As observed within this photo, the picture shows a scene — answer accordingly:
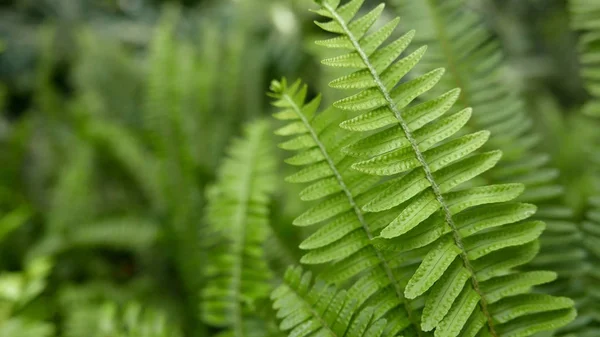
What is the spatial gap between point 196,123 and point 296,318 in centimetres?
94

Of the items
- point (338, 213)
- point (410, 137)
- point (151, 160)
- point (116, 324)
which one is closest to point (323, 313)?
point (338, 213)

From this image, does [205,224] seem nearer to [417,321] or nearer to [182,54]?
[182,54]

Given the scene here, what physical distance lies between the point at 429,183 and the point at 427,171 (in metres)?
0.01

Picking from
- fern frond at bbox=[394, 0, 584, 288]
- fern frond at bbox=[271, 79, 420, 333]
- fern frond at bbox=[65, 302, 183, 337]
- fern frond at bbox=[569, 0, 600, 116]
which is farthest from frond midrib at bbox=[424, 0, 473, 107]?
fern frond at bbox=[65, 302, 183, 337]

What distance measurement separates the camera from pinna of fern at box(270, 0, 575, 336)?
1.58 ft

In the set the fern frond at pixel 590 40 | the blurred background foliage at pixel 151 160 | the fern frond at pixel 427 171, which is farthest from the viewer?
the blurred background foliage at pixel 151 160

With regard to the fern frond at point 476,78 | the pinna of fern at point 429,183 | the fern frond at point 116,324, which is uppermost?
the fern frond at point 476,78

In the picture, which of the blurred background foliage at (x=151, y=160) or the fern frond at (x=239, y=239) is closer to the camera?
the fern frond at (x=239, y=239)

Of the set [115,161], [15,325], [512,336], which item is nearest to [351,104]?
[512,336]

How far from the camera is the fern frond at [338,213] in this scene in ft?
1.81

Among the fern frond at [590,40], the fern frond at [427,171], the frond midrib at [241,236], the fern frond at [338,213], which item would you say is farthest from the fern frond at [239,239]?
the fern frond at [590,40]

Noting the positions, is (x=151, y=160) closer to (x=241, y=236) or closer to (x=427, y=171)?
(x=241, y=236)

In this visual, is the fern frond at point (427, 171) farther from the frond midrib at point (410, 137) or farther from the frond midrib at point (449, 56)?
the frond midrib at point (449, 56)

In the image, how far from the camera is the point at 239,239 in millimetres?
797
